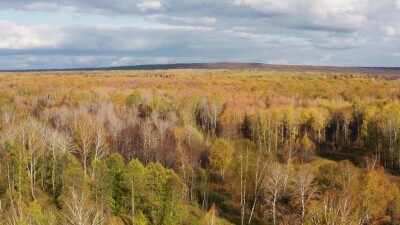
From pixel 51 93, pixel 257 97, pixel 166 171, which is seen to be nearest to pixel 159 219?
pixel 166 171

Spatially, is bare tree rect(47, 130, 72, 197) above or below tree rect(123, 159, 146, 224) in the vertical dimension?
above

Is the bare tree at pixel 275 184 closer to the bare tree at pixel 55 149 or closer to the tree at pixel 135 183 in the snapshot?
the tree at pixel 135 183

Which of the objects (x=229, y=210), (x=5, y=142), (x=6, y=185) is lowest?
(x=229, y=210)

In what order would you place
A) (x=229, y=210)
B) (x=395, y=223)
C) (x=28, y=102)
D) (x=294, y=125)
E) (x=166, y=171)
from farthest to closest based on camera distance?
(x=28, y=102)
(x=294, y=125)
(x=229, y=210)
(x=166, y=171)
(x=395, y=223)

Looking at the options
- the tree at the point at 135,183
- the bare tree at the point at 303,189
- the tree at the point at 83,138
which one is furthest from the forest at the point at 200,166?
the tree at the point at 83,138

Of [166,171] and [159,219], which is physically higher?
[166,171]

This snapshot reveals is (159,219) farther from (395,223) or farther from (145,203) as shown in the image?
(395,223)

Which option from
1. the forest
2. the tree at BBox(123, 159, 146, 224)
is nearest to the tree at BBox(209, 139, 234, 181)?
the forest

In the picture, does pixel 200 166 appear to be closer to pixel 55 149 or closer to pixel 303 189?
pixel 55 149

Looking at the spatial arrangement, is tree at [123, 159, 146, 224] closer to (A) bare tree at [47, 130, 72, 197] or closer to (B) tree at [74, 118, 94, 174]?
(A) bare tree at [47, 130, 72, 197]
